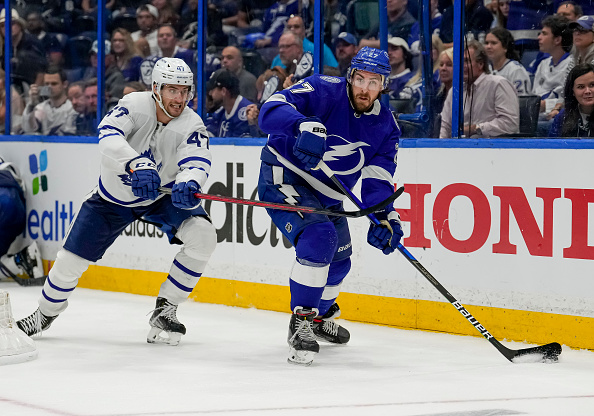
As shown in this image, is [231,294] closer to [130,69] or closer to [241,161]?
[241,161]

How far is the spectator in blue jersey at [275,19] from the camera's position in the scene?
554 centimetres

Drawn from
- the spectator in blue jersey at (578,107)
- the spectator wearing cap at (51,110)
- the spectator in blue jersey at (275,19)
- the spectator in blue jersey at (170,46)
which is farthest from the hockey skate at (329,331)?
the spectator wearing cap at (51,110)

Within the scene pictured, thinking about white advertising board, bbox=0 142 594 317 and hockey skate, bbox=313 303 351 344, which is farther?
hockey skate, bbox=313 303 351 344

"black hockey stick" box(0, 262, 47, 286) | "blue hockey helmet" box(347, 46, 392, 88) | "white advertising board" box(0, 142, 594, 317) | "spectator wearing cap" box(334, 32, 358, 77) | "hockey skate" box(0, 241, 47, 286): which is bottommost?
"black hockey stick" box(0, 262, 47, 286)

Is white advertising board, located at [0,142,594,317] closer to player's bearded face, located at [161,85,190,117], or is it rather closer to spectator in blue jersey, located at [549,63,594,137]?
spectator in blue jersey, located at [549,63,594,137]

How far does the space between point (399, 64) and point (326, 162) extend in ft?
3.89

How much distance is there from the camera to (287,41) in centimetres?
555

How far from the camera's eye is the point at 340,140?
13.3 feet

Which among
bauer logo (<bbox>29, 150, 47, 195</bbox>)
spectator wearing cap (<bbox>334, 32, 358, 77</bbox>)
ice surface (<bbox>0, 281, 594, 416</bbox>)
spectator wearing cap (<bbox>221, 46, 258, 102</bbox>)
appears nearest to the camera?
→ ice surface (<bbox>0, 281, 594, 416</bbox>)

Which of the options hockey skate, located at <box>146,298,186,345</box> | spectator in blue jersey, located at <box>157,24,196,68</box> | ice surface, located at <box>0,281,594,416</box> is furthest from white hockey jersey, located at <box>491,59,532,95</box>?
spectator in blue jersey, located at <box>157,24,196,68</box>

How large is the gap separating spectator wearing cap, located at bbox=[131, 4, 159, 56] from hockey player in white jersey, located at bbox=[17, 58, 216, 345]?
2.03 metres

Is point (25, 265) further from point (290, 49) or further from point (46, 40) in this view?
point (290, 49)

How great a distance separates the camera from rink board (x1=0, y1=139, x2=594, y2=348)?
14.0ft

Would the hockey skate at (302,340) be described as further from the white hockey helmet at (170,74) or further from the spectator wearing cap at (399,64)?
the spectator wearing cap at (399,64)
